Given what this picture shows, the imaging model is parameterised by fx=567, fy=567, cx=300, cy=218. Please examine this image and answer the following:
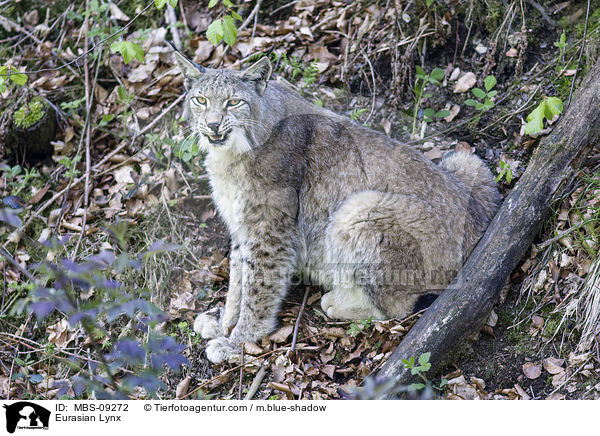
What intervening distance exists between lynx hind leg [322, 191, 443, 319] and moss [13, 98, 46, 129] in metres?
3.61

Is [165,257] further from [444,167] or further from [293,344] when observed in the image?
[444,167]

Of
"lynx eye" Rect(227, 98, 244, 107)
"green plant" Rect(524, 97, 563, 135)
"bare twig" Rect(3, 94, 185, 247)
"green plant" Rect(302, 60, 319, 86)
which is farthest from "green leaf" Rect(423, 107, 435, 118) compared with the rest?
"bare twig" Rect(3, 94, 185, 247)

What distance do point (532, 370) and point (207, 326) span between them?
2398 millimetres

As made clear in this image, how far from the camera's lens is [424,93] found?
5.29 metres

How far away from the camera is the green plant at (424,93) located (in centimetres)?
510

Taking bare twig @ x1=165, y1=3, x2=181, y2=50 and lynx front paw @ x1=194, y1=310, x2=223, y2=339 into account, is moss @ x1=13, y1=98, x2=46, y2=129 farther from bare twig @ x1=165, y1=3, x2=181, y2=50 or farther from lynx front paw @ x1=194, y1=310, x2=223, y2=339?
lynx front paw @ x1=194, y1=310, x2=223, y2=339

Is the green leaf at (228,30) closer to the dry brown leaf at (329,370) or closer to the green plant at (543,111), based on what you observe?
the green plant at (543,111)

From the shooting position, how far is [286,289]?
444 cm

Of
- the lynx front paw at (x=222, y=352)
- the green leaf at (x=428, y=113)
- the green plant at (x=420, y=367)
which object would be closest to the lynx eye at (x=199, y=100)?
the lynx front paw at (x=222, y=352)

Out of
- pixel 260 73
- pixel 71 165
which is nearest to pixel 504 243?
pixel 260 73

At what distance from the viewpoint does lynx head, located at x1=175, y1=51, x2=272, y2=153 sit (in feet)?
13.5

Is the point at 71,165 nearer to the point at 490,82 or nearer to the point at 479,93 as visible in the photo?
the point at 479,93

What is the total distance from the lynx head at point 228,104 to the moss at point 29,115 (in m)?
2.48

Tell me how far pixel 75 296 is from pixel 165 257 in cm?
79
